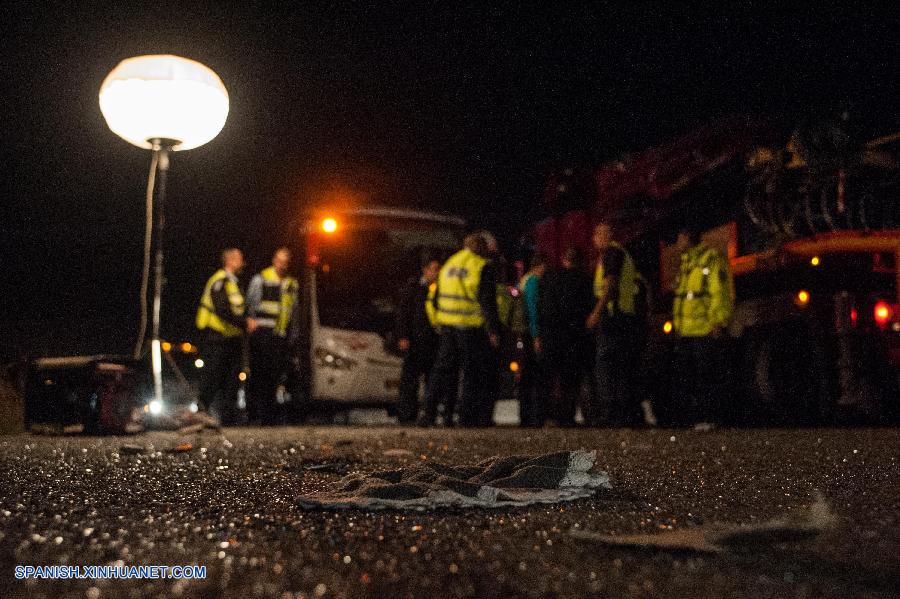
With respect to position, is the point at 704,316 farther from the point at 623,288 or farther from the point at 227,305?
the point at 227,305

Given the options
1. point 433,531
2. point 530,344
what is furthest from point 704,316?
point 433,531

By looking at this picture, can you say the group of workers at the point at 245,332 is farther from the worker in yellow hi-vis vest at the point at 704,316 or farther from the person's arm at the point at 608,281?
the worker in yellow hi-vis vest at the point at 704,316

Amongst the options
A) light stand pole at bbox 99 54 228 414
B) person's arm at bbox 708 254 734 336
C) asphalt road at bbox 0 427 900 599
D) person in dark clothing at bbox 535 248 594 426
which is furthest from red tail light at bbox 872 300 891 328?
light stand pole at bbox 99 54 228 414

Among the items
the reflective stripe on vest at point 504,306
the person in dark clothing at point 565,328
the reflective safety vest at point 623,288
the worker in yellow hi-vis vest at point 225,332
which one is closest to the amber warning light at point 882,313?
the reflective safety vest at point 623,288

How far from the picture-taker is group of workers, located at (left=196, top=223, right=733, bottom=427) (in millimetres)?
8031

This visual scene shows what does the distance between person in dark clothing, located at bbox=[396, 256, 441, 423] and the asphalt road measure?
5392mm

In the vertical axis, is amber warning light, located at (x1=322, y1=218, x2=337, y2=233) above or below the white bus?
above

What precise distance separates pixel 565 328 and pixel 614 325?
0.90 metres

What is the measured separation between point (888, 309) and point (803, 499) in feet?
17.1

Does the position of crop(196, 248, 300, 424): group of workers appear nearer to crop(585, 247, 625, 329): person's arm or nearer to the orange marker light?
crop(585, 247, 625, 329): person's arm

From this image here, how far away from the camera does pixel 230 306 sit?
10.2m

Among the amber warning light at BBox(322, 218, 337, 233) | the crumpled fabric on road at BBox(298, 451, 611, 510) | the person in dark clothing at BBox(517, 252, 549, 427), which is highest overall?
the amber warning light at BBox(322, 218, 337, 233)

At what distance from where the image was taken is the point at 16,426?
26.2ft

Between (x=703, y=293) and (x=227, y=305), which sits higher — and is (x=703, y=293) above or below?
below
